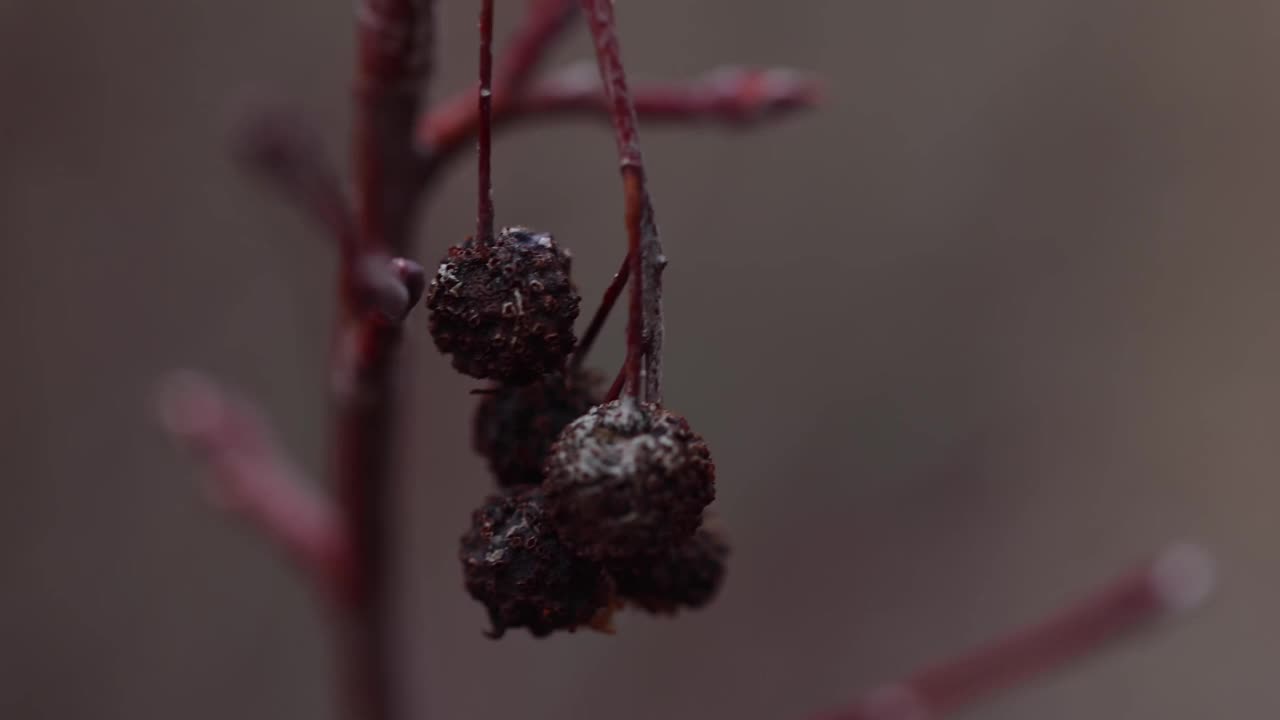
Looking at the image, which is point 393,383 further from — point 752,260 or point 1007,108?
point 1007,108

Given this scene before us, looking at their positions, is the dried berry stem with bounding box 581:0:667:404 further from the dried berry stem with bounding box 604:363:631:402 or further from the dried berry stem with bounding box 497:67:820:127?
the dried berry stem with bounding box 497:67:820:127

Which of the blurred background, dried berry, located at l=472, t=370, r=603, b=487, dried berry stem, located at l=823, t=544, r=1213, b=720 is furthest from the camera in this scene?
the blurred background

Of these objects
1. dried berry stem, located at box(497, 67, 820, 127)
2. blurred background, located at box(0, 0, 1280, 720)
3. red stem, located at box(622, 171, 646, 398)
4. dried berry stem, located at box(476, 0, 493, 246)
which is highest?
blurred background, located at box(0, 0, 1280, 720)

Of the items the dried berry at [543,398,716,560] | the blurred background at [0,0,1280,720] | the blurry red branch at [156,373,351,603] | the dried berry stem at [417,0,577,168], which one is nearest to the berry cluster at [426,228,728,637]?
the dried berry at [543,398,716,560]

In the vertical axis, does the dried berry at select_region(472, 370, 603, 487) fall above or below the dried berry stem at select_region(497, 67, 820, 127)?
below

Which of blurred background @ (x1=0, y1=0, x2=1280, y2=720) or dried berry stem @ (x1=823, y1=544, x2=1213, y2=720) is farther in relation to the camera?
blurred background @ (x1=0, y1=0, x2=1280, y2=720)

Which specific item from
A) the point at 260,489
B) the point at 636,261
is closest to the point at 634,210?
the point at 636,261

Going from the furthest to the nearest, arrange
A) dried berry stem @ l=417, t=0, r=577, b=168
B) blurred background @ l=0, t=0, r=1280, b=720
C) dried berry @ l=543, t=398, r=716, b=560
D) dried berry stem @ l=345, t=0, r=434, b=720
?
blurred background @ l=0, t=0, r=1280, b=720
dried berry stem @ l=417, t=0, r=577, b=168
dried berry stem @ l=345, t=0, r=434, b=720
dried berry @ l=543, t=398, r=716, b=560

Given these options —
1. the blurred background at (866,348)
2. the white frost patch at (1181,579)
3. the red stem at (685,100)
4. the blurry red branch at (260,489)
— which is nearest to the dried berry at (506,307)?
the red stem at (685,100)

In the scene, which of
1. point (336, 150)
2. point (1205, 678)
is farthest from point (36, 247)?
point (1205, 678)
